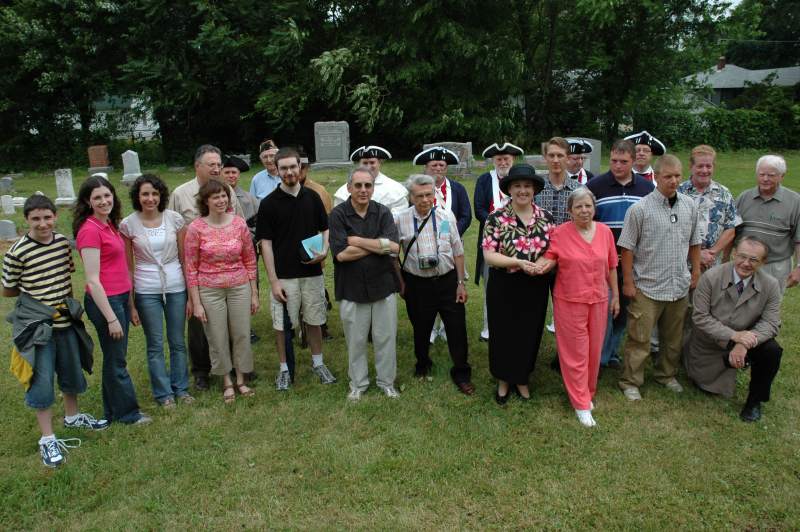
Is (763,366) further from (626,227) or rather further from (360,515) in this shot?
Result: (360,515)

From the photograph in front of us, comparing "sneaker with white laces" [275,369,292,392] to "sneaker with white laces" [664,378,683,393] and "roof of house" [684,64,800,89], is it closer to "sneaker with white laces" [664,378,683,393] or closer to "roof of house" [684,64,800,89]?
"sneaker with white laces" [664,378,683,393]

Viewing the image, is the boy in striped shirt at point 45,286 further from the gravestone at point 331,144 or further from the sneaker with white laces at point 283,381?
the gravestone at point 331,144

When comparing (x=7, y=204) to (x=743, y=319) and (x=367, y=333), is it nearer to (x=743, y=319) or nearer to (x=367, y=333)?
(x=367, y=333)

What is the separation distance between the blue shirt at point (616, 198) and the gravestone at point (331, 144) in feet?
45.2

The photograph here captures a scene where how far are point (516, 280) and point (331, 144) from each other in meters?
14.7

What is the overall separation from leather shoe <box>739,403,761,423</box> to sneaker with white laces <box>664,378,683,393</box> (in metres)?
0.48

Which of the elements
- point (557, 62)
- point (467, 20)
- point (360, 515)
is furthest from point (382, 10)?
point (360, 515)

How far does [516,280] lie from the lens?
436 cm

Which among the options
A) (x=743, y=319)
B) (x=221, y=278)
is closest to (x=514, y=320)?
(x=743, y=319)

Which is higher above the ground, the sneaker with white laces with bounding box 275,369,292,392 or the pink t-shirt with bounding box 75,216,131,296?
the pink t-shirt with bounding box 75,216,131,296

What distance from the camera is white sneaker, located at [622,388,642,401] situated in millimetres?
4578

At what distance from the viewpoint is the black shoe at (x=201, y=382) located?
496 centimetres

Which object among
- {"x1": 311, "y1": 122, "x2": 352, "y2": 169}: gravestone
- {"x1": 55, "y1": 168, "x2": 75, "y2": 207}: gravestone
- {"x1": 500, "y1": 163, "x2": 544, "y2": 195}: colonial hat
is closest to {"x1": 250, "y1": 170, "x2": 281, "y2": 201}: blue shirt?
{"x1": 500, "y1": 163, "x2": 544, "y2": 195}: colonial hat

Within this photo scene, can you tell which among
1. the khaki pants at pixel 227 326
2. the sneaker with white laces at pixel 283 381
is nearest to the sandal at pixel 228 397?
the khaki pants at pixel 227 326
